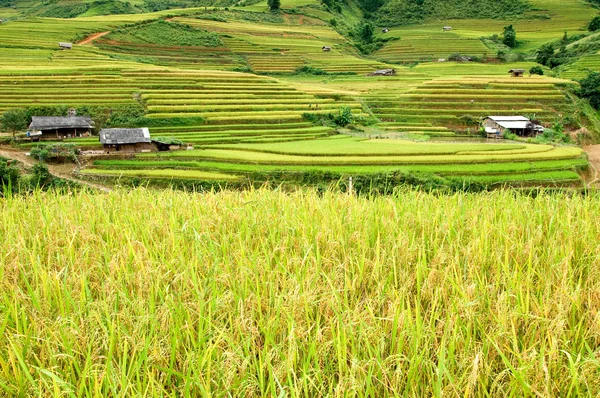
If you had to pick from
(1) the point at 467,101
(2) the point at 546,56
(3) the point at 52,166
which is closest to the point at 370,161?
(3) the point at 52,166

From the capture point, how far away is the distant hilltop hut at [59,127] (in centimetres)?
3794

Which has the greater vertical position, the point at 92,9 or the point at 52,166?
the point at 92,9

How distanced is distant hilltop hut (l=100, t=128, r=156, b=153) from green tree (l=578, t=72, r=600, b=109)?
5131cm

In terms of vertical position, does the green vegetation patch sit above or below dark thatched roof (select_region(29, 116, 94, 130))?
above

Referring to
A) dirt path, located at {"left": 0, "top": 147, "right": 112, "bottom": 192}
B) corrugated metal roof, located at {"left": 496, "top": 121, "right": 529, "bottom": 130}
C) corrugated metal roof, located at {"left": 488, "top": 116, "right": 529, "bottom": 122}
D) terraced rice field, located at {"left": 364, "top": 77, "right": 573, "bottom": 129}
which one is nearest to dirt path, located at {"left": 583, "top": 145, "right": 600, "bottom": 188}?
terraced rice field, located at {"left": 364, "top": 77, "right": 573, "bottom": 129}

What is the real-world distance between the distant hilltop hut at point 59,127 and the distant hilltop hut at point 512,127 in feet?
131

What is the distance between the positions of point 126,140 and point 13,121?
1039 centimetres

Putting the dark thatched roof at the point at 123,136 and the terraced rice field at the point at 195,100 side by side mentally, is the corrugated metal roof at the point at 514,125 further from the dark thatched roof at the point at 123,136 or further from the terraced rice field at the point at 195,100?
the dark thatched roof at the point at 123,136

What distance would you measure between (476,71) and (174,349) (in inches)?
2921

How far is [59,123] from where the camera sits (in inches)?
1521

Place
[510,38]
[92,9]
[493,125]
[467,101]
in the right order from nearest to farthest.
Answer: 1. [493,125]
2. [467,101]
3. [510,38]
4. [92,9]

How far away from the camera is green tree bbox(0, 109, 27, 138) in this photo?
3634cm

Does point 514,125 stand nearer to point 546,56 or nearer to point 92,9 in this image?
point 546,56

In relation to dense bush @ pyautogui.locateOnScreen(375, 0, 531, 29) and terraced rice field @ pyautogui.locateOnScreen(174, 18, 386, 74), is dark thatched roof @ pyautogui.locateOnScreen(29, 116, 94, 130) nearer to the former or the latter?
terraced rice field @ pyautogui.locateOnScreen(174, 18, 386, 74)
